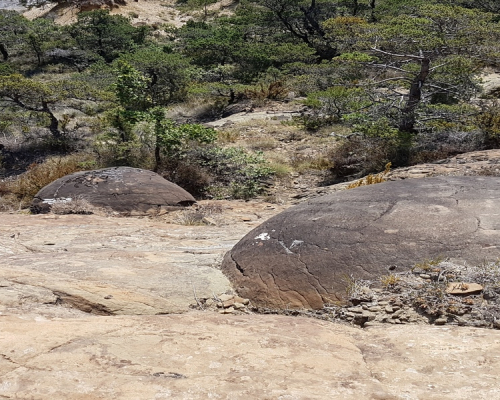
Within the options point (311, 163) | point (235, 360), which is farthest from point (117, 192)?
point (235, 360)

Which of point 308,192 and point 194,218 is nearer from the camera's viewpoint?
point 194,218

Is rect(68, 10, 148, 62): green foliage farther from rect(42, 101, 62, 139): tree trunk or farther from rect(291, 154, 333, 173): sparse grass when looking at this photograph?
rect(291, 154, 333, 173): sparse grass

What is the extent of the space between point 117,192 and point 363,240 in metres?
5.13

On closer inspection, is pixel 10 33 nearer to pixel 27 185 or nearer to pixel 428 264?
pixel 27 185

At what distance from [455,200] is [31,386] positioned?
3245 millimetres

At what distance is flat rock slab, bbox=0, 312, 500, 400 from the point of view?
1927 mm

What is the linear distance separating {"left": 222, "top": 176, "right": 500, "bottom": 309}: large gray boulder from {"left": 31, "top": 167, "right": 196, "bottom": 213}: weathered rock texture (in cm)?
371

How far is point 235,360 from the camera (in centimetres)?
223

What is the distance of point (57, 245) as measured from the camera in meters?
4.89

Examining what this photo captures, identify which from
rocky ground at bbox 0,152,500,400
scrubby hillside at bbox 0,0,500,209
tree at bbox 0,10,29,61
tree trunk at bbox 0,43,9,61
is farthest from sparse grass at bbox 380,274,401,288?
tree trunk at bbox 0,43,9,61

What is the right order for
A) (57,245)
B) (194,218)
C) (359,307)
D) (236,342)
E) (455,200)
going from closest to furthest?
(236,342) < (359,307) < (455,200) < (57,245) < (194,218)

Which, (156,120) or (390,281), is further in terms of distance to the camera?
(156,120)

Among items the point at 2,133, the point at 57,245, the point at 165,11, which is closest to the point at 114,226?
the point at 57,245

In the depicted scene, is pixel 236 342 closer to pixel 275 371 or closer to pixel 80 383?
pixel 275 371
